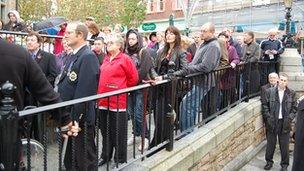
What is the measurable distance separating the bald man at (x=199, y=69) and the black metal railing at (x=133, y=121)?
2 centimetres

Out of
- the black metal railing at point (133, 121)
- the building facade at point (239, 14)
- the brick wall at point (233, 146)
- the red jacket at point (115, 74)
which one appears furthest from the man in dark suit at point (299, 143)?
the building facade at point (239, 14)

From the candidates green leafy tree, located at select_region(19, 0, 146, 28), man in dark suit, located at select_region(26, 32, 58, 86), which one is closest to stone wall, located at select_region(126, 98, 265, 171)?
man in dark suit, located at select_region(26, 32, 58, 86)

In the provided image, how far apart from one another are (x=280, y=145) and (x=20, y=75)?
793cm

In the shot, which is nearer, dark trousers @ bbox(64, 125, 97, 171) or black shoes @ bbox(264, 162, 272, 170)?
dark trousers @ bbox(64, 125, 97, 171)

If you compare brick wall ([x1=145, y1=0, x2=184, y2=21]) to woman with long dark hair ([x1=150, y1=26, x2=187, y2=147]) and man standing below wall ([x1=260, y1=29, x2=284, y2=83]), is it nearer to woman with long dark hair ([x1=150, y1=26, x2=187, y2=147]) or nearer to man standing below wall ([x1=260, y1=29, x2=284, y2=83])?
man standing below wall ([x1=260, y1=29, x2=284, y2=83])

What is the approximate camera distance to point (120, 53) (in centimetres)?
519

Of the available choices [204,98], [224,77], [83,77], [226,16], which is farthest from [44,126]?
[226,16]

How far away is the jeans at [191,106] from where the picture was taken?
6.13 m

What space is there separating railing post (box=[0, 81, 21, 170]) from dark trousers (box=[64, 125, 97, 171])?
1434 mm

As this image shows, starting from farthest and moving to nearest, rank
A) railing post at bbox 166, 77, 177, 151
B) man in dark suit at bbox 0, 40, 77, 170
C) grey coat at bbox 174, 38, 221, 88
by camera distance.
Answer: grey coat at bbox 174, 38, 221, 88
railing post at bbox 166, 77, 177, 151
man in dark suit at bbox 0, 40, 77, 170

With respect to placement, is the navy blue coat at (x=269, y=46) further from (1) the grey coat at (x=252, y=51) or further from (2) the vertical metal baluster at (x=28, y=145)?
(2) the vertical metal baluster at (x=28, y=145)

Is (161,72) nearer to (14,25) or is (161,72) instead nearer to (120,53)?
(120,53)

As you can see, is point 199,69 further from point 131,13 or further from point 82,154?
point 131,13

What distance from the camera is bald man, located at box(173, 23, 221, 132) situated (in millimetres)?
6172
